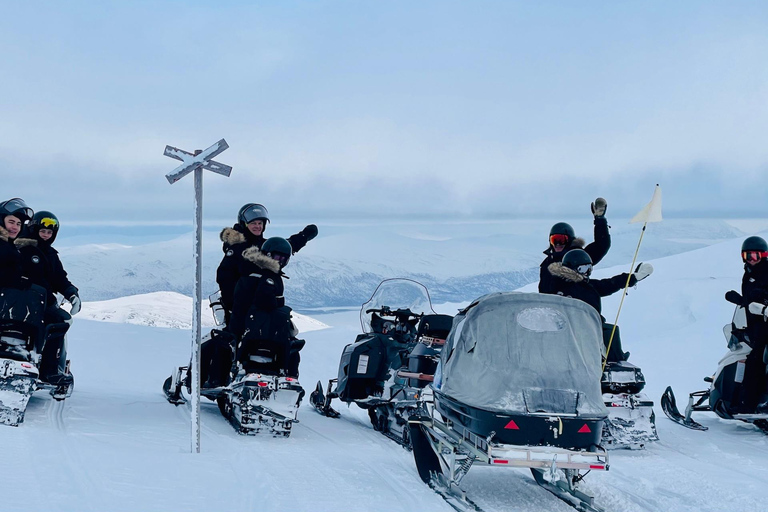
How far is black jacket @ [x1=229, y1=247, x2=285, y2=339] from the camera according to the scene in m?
8.23

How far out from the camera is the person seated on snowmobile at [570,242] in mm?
9680

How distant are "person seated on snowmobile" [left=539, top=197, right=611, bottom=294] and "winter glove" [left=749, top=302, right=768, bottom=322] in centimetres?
179

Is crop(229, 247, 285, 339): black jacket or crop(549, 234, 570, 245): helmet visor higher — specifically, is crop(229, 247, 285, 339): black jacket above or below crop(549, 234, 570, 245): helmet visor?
below

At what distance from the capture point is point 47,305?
8430mm

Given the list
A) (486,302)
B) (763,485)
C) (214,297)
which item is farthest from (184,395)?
(763,485)

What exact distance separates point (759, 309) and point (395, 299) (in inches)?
159

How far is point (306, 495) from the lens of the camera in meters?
5.52

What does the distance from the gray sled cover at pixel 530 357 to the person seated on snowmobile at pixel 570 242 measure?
3532 mm

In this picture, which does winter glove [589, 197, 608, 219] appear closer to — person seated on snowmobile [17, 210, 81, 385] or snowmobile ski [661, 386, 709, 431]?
snowmobile ski [661, 386, 709, 431]

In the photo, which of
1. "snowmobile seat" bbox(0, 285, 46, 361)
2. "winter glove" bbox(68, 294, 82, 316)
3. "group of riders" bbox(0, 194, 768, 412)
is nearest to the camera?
"snowmobile seat" bbox(0, 285, 46, 361)

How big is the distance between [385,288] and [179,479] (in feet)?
14.5

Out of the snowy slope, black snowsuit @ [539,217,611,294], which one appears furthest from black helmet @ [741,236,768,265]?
the snowy slope

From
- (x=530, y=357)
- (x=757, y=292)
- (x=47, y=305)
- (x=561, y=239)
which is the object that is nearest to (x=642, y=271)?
(x=561, y=239)

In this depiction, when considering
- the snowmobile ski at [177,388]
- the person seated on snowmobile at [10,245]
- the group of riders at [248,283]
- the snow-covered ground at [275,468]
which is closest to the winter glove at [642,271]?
the group of riders at [248,283]
